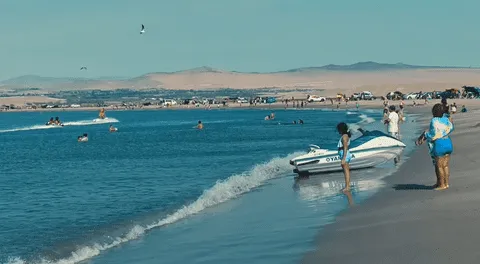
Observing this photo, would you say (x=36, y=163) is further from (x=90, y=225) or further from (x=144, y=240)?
(x=144, y=240)

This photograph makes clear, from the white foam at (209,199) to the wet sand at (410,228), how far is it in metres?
4.27

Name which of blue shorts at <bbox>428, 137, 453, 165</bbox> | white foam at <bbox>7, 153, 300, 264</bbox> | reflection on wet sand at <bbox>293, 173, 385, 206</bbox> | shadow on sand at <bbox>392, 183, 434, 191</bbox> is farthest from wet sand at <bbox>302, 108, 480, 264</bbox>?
white foam at <bbox>7, 153, 300, 264</bbox>

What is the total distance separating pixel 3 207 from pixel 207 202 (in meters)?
6.40

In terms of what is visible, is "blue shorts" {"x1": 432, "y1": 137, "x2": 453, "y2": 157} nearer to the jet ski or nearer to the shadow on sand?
the shadow on sand

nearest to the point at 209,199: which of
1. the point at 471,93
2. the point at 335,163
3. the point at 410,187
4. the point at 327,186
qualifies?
the point at 327,186

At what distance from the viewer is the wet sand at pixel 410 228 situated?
11180mm

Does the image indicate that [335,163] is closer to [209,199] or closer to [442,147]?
[209,199]

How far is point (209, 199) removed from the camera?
2164 cm

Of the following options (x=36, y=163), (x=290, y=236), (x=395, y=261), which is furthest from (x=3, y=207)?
(x=36, y=163)

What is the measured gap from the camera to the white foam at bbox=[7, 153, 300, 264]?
15.0 metres

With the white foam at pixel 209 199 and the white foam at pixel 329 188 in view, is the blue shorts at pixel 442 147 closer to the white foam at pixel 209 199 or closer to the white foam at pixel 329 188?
the white foam at pixel 329 188

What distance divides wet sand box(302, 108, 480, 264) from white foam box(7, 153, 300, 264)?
427 centimetres

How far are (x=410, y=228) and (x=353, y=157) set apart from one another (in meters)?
11.8

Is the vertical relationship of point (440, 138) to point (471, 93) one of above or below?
above
